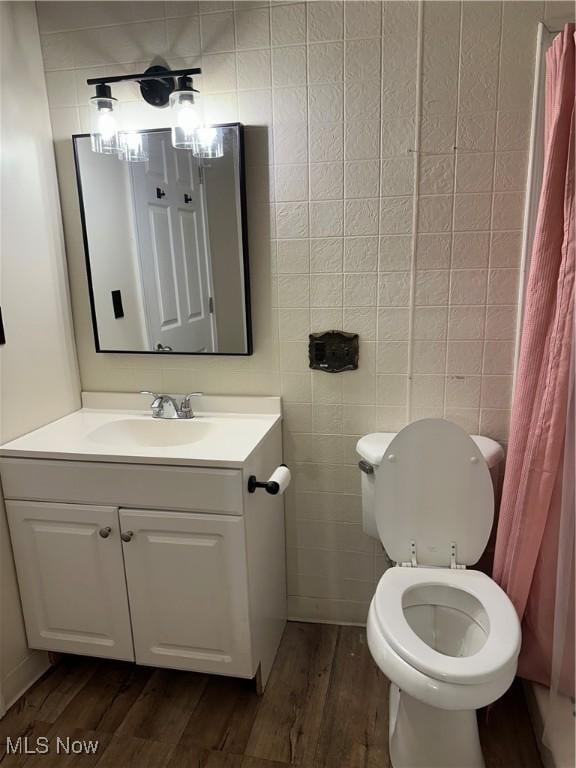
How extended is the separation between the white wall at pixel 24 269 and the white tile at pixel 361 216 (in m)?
1.02

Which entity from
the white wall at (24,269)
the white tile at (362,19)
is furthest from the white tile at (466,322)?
the white wall at (24,269)

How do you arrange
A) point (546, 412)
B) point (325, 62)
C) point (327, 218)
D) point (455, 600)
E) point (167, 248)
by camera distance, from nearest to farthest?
point (546, 412) < point (455, 600) < point (325, 62) < point (327, 218) < point (167, 248)

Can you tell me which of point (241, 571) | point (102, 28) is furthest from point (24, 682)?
point (102, 28)

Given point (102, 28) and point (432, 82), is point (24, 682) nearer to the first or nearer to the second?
point (102, 28)

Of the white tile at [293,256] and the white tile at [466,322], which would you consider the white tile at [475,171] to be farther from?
the white tile at [293,256]

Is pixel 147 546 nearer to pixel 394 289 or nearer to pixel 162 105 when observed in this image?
pixel 394 289

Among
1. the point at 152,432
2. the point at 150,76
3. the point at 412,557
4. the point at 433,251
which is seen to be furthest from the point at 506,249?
the point at 152,432

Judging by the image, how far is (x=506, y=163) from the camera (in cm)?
159

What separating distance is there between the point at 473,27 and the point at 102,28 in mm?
1168

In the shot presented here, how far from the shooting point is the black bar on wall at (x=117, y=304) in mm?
1917

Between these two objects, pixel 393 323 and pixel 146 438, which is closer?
pixel 393 323

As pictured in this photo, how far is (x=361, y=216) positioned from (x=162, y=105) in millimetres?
734

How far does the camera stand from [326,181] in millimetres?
1704

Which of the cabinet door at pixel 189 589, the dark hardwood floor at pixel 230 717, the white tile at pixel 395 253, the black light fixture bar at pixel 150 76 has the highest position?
the black light fixture bar at pixel 150 76
